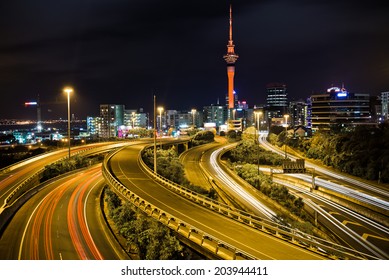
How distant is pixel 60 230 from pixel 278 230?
9.50 m

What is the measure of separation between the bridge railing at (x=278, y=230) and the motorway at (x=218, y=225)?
0.27 m

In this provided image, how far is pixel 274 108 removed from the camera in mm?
183500

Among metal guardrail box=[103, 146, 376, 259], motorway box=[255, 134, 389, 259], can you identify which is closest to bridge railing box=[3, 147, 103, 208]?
metal guardrail box=[103, 146, 376, 259]

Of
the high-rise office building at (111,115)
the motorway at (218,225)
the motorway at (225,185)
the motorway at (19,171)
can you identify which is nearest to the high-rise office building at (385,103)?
the high-rise office building at (111,115)

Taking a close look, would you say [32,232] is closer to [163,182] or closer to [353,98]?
[163,182]

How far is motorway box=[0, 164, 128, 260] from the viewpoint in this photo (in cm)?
1350

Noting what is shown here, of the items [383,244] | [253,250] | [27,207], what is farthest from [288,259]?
[27,207]

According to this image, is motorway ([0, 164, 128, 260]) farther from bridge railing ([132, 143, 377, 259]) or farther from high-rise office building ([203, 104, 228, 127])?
high-rise office building ([203, 104, 228, 127])

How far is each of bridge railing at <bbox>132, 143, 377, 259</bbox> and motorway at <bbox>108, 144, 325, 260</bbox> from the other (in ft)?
0.88

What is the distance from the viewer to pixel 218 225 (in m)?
12.7

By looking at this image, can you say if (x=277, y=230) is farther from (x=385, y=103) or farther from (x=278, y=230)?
(x=385, y=103)

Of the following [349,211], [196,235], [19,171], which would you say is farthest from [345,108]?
[196,235]

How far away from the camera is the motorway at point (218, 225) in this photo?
33.4ft

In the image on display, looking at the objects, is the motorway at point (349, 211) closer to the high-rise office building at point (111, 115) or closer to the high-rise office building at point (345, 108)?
the high-rise office building at point (345, 108)
